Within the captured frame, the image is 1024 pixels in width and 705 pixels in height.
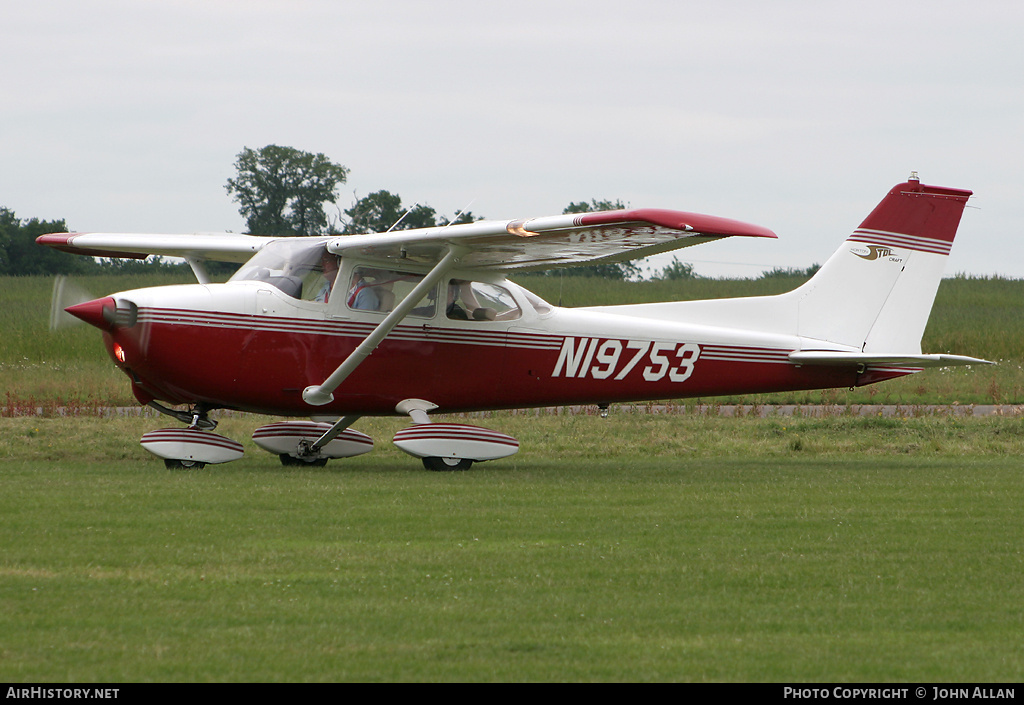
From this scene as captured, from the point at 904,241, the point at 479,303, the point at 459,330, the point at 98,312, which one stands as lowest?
the point at 98,312

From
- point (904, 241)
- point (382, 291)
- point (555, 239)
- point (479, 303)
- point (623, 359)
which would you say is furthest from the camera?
point (904, 241)

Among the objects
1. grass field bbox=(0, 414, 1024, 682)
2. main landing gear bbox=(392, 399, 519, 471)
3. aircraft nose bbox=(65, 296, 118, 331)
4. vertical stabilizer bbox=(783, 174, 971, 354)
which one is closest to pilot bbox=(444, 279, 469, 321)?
main landing gear bbox=(392, 399, 519, 471)

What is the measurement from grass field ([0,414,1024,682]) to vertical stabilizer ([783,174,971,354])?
7.21 feet

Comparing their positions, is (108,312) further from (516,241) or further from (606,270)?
(606,270)

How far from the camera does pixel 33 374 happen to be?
21.5 m

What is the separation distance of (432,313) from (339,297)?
0.97 m

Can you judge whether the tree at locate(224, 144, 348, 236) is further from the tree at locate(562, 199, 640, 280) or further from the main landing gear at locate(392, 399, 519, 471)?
the main landing gear at locate(392, 399, 519, 471)

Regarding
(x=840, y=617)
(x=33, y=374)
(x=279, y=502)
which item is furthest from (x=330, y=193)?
(x=840, y=617)

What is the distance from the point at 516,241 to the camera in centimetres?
1059

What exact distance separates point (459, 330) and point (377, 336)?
44.6 inches

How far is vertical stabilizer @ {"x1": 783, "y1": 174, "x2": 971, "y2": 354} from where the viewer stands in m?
13.2

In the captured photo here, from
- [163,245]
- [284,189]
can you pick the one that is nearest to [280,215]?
[284,189]

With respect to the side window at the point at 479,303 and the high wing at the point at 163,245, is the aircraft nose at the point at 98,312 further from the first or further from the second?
the side window at the point at 479,303

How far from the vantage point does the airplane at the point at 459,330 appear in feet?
35.5
